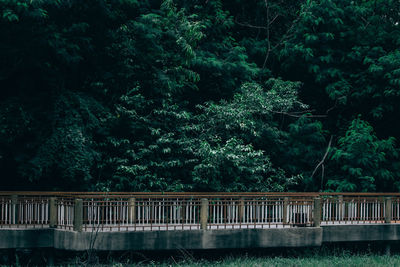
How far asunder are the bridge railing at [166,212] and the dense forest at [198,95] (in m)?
2.90

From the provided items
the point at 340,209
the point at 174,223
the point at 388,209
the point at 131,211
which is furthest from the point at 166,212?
the point at 388,209

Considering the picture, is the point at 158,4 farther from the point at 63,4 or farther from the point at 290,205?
the point at 290,205

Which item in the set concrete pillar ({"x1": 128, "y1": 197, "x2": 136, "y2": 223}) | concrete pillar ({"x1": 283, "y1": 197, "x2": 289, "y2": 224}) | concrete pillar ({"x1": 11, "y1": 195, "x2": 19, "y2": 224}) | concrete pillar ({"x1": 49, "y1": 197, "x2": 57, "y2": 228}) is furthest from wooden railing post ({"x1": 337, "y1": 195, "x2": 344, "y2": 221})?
concrete pillar ({"x1": 11, "y1": 195, "x2": 19, "y2": 224})

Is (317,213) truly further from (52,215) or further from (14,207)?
(14,207)

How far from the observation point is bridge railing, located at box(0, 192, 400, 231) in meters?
14.4

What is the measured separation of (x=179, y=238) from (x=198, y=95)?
10.9 metres

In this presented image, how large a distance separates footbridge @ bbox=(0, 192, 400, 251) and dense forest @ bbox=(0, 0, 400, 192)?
3.15 metres

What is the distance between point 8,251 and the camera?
1483 cm

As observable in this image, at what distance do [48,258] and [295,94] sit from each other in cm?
1386

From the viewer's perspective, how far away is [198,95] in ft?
80.4

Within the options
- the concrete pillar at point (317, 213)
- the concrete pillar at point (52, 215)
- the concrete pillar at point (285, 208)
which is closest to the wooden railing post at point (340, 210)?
the concrete pillar at point (317, 213)

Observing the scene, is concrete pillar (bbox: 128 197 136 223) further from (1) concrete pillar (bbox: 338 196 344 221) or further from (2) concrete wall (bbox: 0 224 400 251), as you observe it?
(1) concrete pillar (bbox: 338 196 344 221)

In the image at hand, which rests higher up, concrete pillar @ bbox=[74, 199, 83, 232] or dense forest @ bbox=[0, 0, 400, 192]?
dense forest @ bbox=[0, 0, 400, 192]

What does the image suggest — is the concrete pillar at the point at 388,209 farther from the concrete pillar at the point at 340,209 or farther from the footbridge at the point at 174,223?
the concrete pillar at the point at 340,209
